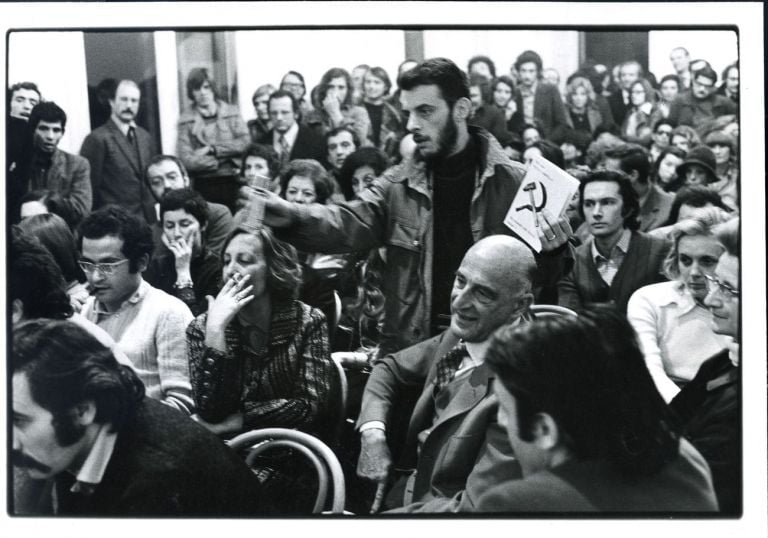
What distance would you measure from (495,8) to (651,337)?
3.69ft

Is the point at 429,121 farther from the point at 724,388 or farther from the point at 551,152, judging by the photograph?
the point at 724,388

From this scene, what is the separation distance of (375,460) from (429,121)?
107 centimetres

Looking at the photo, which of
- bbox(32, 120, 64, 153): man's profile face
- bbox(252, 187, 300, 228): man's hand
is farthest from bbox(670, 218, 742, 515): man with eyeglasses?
bbox(32, 120, 64, 153): man's profile face

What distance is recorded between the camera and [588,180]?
299 centimetres

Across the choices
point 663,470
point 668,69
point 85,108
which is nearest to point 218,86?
point 85,108

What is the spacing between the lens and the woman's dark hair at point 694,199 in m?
2.99

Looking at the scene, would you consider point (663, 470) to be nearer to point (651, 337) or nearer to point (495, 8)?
point (651, 337)

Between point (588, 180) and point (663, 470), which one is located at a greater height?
point (588, 180)

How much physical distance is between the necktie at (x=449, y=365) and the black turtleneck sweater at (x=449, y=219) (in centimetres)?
9

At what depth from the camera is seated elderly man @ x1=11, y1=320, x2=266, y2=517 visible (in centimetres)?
303

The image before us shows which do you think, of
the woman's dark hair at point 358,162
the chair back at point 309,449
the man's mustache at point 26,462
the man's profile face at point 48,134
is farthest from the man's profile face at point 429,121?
the man's mustache at point 26,462

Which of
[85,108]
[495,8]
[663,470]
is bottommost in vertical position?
[663,470]

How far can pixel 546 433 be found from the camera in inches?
114

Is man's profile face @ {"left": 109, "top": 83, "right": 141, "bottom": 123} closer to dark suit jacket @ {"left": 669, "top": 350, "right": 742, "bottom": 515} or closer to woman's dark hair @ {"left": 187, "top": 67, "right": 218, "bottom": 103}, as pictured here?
woman's dark hair @ {"left": 187, "top": 67, "right": 218, "bottom": 103}
